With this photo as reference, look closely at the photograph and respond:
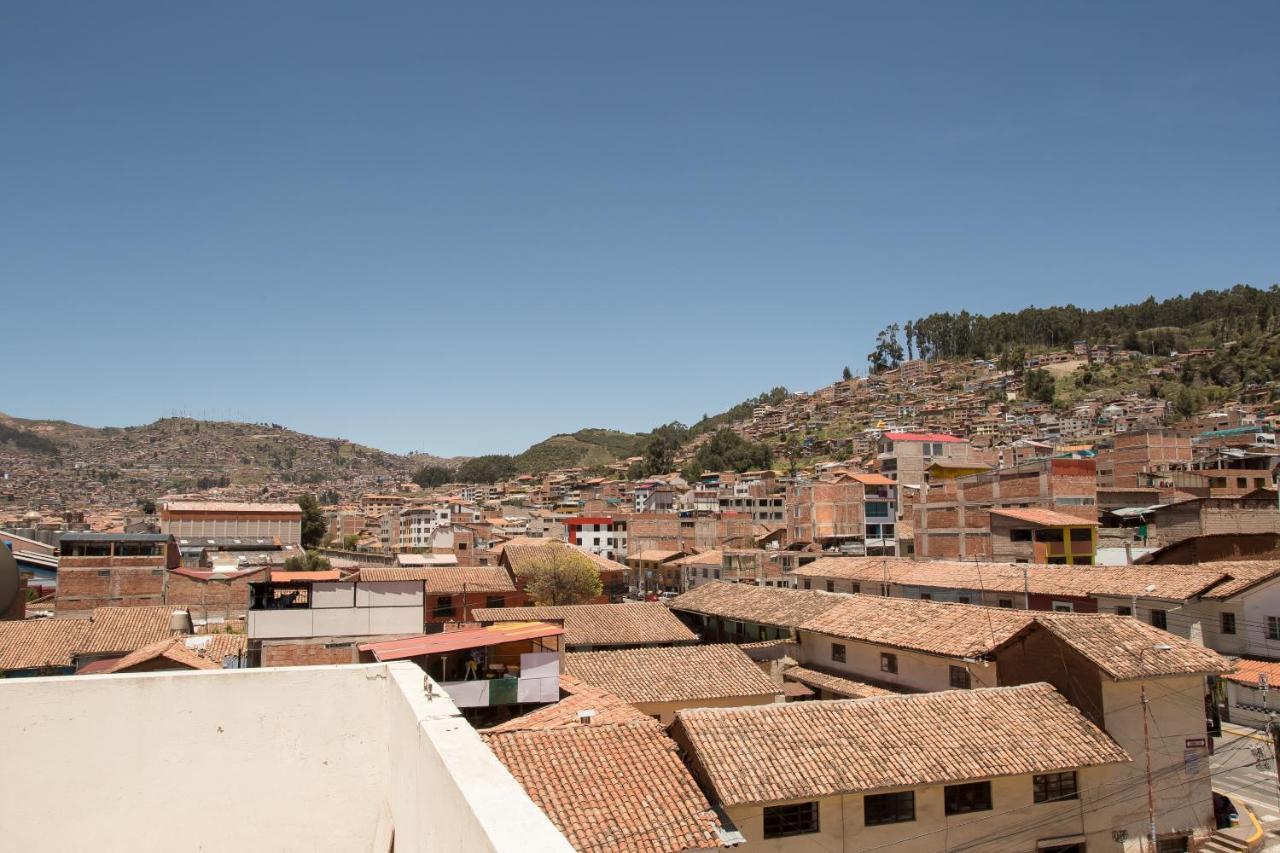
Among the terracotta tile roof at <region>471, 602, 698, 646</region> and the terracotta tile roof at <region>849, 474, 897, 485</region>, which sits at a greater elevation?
the terracotta tile roof at <region>849, 474, 897, 485</region>

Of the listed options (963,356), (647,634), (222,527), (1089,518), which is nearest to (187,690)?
(647,634)

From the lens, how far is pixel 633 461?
161 meters

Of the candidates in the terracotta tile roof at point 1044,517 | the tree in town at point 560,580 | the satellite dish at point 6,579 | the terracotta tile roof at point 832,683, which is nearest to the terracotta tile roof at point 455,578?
the tree in town at point 560,580

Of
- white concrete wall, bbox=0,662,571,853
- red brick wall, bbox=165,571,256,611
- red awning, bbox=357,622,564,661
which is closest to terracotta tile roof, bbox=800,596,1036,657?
red awning, bbox=357,622,564,661

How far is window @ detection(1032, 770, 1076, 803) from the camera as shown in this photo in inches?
633

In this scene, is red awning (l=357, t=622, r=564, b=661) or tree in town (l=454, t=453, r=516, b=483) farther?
tree in town (l=454, t=453, r=516, b=483)

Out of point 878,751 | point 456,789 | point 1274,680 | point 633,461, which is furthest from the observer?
point 633,461

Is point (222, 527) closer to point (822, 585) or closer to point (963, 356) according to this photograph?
point (822, 585)

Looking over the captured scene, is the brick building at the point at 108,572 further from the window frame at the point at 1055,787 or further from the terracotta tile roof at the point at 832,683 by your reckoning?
the window frame at the point at 1055,787

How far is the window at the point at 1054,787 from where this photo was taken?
16.1 metres

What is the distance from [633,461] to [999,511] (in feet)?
401

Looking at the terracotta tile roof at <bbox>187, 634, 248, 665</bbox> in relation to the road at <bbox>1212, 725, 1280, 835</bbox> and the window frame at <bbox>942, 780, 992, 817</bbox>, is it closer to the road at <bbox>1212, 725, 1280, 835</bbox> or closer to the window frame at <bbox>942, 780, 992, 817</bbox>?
the window frame at <bbox>942, 780, 992, 817</bbox>

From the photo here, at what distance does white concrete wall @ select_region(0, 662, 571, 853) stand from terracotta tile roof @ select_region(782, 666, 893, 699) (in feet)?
64.0

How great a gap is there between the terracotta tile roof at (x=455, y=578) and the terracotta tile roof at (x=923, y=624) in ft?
69.8
